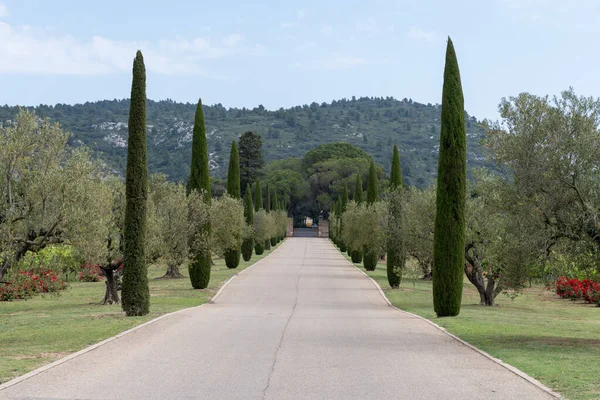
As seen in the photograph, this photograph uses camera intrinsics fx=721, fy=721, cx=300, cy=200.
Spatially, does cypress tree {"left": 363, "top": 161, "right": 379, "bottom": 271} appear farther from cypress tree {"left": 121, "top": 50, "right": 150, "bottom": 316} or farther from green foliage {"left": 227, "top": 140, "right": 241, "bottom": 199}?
cypress tree {"left": 121, "top": 50, "right": 150, "bottom": 316}

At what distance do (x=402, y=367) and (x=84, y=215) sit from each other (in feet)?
26.9

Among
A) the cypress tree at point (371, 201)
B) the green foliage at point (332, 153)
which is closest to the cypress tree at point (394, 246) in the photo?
the cypress tree at point (371, 201)

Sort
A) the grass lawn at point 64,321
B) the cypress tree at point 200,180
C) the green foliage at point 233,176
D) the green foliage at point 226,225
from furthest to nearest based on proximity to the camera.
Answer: the green foliage at point 233,176 < the green foliage at point 226,225 < the cypress tree at point 200,180 < the grass lawn at point 64,321

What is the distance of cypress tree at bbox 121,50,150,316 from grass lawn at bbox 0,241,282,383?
21.0 inches

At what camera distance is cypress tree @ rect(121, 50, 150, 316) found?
19.4m

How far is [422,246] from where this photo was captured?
2998cm

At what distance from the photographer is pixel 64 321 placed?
18.8 metres

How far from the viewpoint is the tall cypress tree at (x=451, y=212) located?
21.1 metres

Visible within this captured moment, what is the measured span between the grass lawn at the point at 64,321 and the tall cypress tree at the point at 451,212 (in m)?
8.20

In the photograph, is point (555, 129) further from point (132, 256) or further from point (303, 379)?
point (132, 256)

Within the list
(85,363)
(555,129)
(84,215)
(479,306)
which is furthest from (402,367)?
(479,306)

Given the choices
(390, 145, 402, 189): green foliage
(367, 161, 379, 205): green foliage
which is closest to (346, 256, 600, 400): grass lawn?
(390, 145, 402, 189): green foliage

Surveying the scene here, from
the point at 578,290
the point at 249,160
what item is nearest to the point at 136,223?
the point at 578,290

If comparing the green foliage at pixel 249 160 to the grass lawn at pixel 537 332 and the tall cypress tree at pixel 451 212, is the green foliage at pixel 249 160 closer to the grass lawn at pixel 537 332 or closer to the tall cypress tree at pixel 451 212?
the grass lawn at pixel 537 332
